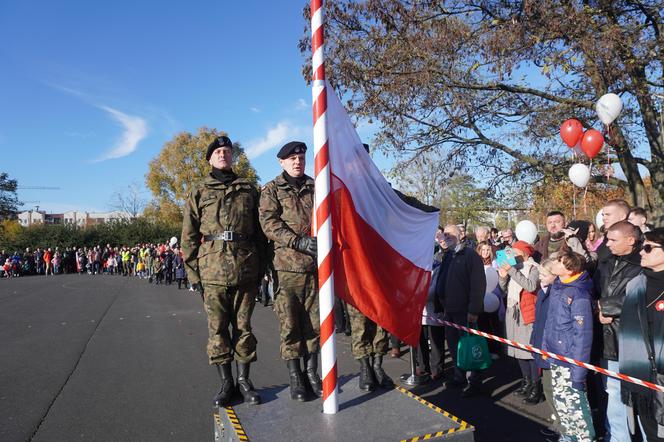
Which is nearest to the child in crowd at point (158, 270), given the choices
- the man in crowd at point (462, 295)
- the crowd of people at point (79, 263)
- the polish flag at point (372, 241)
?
the crowd of people at point (79, 263)

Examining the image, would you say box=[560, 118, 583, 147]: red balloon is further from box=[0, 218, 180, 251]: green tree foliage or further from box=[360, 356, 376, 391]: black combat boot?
box=[0, 218, 180, 251]: green tree foliage

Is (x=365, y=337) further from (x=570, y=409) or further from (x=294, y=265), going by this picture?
(x=570, y=409)

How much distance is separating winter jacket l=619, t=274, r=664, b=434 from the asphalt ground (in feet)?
3.67

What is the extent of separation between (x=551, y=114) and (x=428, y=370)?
Result: 8.76 meters

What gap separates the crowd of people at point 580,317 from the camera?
10.9 ft

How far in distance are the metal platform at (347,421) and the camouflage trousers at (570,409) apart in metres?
1.27

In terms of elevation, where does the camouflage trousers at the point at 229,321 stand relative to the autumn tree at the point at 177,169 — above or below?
below

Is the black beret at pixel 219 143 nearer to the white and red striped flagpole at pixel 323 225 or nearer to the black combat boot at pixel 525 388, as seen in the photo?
the white and red striped flagpole at pixel 323 225

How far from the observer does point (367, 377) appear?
380cm

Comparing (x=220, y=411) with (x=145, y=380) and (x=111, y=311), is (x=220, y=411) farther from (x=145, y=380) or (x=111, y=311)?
(x=111, y=311)

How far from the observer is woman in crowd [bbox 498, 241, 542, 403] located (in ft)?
16.9

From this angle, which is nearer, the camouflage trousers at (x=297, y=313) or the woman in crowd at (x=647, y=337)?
the woman in crowd at (x=647, y=337)

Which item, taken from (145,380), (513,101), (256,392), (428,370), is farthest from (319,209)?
(513,101)

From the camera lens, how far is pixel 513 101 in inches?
523
